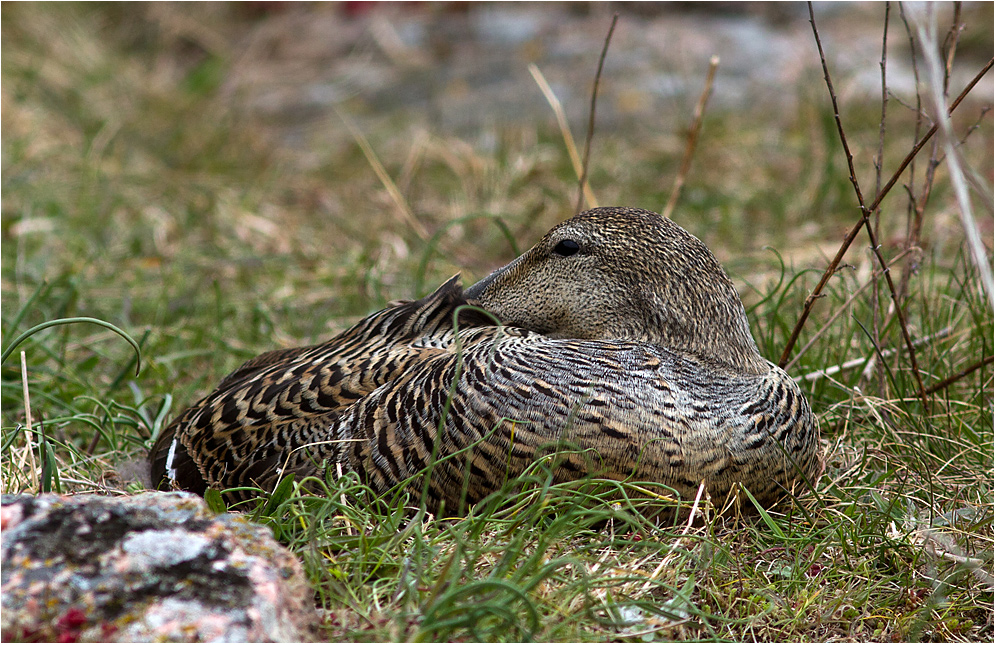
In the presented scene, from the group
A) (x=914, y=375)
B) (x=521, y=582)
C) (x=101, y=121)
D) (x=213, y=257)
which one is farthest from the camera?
(x=101, y=121)

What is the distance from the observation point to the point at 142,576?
5.88 feet

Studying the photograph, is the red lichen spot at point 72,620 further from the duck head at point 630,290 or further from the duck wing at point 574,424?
the duck head at point 630,290

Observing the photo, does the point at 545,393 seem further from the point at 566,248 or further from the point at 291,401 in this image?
the point at 291,401

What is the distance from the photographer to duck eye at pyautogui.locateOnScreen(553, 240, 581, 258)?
9.39ft

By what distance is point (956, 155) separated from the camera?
1.91 metres

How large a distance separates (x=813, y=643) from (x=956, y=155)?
3.60 feet

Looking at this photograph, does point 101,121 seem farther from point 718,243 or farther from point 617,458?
point 617,458

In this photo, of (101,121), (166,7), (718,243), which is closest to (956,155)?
(718,243)

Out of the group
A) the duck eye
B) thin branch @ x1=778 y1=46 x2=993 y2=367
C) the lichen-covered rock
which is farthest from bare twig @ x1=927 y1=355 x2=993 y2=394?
the lichen-covered rock

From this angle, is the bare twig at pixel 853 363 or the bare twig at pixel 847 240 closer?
the bare twig at pixel 847 240

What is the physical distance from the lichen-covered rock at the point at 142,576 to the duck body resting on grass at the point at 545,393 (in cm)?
53

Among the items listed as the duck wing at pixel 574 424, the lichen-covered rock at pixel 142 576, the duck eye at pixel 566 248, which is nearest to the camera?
the lichen-covered rock at pixel 142 576

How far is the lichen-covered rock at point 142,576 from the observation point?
5.65 feet

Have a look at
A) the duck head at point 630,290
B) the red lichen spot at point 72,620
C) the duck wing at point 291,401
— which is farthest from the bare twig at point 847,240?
the red lichen spot at point 72,620
